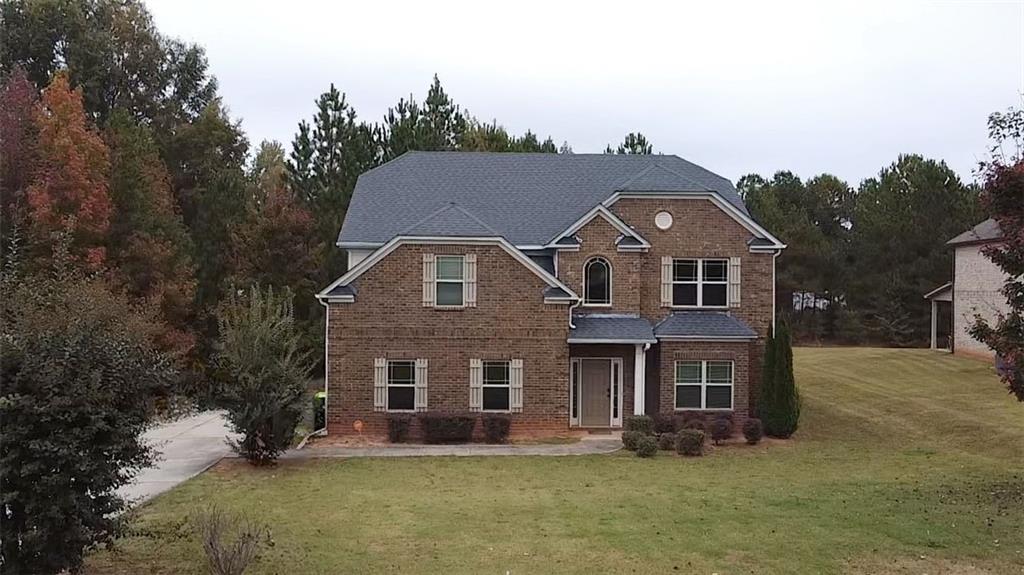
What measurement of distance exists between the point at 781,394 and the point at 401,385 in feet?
32.8

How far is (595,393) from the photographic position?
2394cm

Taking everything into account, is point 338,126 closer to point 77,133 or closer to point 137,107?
point 77,133

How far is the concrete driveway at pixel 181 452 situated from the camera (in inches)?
619

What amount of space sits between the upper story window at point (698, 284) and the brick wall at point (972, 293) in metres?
14.1

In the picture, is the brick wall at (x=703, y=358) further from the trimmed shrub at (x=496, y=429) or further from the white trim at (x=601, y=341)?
the trimmed shrub at (x=496, y=429)

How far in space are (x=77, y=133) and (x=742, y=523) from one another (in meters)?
24.3

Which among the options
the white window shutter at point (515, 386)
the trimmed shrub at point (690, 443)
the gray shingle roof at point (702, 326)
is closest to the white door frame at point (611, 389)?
the gray shingle roof at point (702, 326)

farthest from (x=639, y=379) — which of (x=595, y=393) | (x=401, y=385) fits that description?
(x=401, y=385)

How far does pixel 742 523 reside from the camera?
1259cm

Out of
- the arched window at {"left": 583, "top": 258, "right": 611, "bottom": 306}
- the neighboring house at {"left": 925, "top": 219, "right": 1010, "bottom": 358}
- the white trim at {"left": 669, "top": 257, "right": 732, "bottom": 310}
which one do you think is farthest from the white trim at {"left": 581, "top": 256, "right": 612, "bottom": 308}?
the neighboring house at {"left": 925, "top": 219, "right": 1010, "bottom": 358}

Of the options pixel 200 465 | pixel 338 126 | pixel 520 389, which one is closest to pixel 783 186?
pixel 338 126

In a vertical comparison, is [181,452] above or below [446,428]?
below

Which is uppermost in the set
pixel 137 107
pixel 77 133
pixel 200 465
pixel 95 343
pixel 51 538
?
pixel 137 107

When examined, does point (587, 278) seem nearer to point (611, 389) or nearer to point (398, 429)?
point (611, 389)
